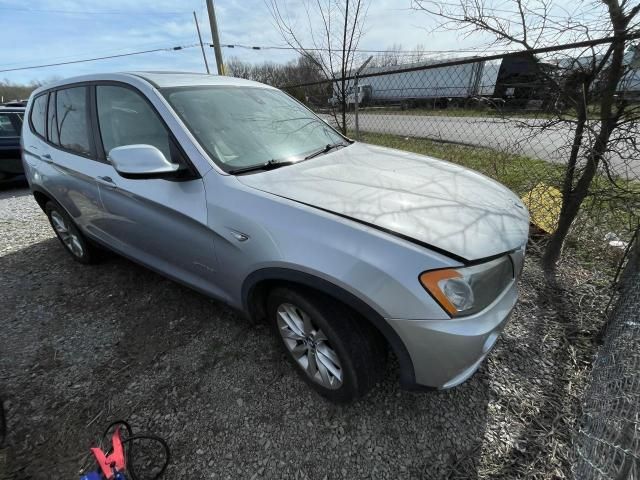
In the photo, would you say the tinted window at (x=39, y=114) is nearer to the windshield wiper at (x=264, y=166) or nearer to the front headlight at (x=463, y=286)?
the windshield wiper at (x=264, y=166)

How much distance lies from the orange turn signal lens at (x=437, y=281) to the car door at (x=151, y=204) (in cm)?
117

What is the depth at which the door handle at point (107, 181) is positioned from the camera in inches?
91.3

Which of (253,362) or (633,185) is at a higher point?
(633,185)

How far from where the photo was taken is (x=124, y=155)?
5.80ft

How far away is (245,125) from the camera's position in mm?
2232

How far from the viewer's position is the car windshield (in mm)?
1992

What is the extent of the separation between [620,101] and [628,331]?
154 centimetres

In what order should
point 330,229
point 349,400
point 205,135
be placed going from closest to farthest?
point 330,229 < point 349,400 < point 205,135

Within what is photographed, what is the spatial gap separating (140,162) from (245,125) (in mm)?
749

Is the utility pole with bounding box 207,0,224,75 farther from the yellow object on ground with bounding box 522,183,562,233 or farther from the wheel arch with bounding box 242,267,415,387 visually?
the wheel arch with bounding box 242,267,415,387

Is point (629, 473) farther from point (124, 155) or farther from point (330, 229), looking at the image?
point (124, 155)

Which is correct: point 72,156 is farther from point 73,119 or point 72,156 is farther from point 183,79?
point 183,79

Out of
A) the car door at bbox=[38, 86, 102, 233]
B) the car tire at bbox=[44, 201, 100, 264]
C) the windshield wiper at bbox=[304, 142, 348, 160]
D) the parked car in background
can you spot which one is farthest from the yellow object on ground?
the parked car in background

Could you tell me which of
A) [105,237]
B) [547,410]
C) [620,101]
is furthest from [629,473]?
[105,237]
